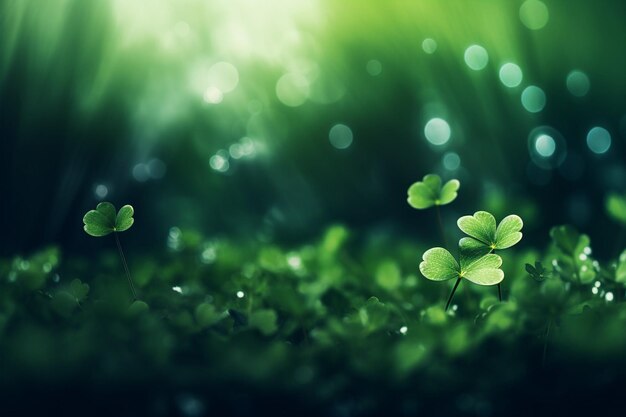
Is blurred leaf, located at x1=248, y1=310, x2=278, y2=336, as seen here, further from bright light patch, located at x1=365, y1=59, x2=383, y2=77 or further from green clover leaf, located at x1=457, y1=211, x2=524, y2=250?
bright light patch, located at x1=365, y1=59, x2=383, y2=77

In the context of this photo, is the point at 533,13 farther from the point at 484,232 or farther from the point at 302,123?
the point at 484,232

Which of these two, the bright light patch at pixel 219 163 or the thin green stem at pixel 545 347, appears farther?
the bright light patch at pixel 219 163

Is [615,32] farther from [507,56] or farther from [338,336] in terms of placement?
[338,336]

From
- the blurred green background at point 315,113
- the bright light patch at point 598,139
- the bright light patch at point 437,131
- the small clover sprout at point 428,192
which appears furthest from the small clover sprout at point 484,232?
the bright light patch at point 598,139

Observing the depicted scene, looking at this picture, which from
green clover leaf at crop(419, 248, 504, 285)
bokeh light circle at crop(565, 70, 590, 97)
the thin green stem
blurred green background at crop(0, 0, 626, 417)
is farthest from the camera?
bokeh light circle at crop(565, 70, 590, 97)

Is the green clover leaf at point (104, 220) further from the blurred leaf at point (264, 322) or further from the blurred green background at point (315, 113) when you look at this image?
the blurred green background at point (315, 113)

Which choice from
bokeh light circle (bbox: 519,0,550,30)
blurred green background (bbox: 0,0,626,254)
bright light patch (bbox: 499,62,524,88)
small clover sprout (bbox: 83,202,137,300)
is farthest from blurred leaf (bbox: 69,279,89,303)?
bokeh light circle (bbox: 519,0,550,30)

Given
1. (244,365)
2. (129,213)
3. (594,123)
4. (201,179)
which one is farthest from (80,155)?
(594,123)
